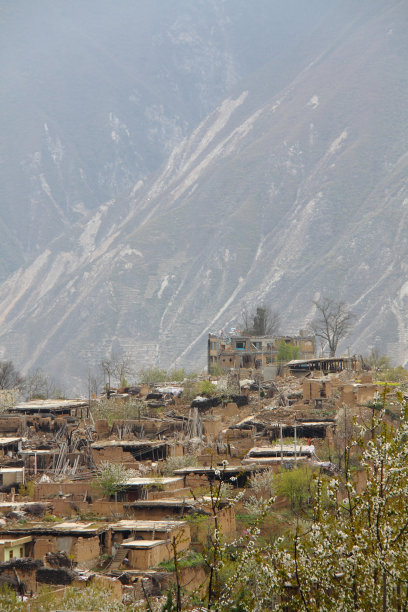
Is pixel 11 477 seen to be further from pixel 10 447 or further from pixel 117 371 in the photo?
pixel 117 371

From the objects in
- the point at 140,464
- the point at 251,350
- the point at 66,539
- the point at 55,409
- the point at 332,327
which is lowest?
the point at 66,539

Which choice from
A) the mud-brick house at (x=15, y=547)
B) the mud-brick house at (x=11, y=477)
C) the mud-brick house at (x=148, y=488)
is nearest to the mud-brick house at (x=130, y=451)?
the mud-brick house at (x=11, y=477)

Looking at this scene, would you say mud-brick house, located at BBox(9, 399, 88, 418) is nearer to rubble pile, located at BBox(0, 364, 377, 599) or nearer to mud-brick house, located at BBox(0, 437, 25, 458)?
rubble pile, located at BBox(0, 364, 377, 599)

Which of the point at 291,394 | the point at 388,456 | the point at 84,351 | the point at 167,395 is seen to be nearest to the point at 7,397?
the point at 167,395

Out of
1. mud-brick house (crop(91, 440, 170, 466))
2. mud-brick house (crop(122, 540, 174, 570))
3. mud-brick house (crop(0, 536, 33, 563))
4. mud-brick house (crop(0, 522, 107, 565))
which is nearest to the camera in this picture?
mud-brick house (crop(122, 540, 174, 570))

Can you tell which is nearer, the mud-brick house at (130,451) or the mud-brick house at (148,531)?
the mud-brick house at (148,531)

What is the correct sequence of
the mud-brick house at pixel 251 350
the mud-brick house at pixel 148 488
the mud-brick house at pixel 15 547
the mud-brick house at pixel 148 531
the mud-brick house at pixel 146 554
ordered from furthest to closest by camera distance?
the mud-brick house at pixel 251 350, the mud-brick house at pixel 148 488, the mud-brick house at pixel 148 531, the mud-brick house at pixel 15 547, the mud-brick house at pixel 146 554

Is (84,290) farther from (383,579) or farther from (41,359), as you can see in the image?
(383,579)

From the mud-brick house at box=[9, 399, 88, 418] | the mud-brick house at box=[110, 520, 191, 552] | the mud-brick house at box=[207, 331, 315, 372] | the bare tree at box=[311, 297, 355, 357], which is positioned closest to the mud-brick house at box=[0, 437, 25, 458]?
the mud-brick house at box=[9, 399, 88, 418]

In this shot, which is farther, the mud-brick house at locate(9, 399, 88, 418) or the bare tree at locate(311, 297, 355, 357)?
the bare tree at locate(311, 297, 355, 357)

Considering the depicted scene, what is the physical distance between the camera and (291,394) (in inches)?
1898

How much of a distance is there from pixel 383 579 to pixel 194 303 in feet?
527

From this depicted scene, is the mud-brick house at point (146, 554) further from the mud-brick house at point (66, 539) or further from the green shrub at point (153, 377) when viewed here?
the green shrub at point (153, 377)

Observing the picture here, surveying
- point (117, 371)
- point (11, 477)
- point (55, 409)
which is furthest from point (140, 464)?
point (117, 371)
